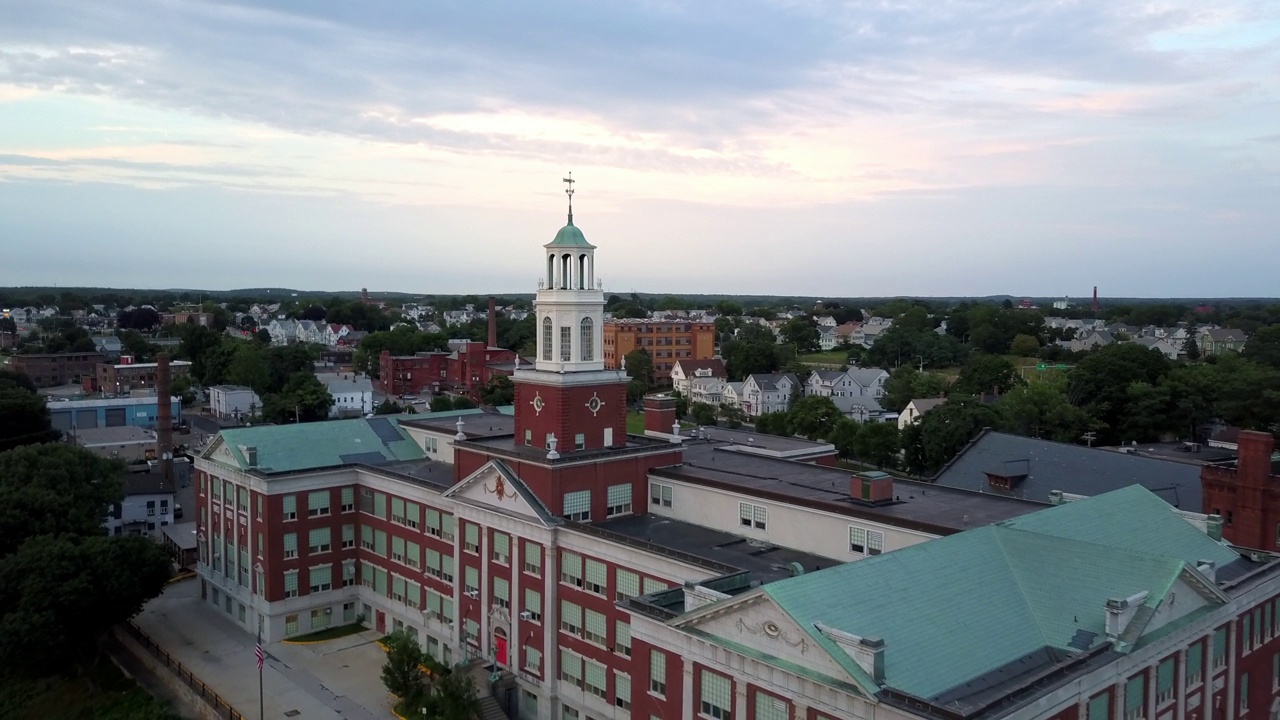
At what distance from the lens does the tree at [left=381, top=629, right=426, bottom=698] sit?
3825 centimetres

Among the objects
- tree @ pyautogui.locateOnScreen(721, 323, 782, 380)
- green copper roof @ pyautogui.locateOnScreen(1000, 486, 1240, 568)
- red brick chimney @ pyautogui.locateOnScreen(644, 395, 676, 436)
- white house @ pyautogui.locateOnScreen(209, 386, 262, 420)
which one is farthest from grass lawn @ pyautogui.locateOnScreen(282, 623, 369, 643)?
tree @ pyautogui.locateOnScreen(721, 323, 782, 380)

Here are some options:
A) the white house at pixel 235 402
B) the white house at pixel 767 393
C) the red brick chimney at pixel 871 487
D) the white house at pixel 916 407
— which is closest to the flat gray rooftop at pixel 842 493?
the red brick chimney at pixel 871 487

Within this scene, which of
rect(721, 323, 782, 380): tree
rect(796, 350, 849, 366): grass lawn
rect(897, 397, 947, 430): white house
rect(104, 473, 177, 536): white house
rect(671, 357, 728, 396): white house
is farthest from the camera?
rect(796, 350, 849, 366): grass lawn

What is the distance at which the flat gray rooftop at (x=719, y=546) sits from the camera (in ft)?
111

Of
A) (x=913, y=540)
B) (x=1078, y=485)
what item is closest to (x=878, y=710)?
(x=913, y=540)

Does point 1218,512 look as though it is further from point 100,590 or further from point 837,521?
point 100,590

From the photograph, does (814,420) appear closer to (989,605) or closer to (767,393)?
(767,393)

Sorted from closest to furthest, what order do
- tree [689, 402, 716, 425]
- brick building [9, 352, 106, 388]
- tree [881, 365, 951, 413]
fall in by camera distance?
tree [689, 402, 716, 425]
tree [881, 365, 951, 413]
brick building [9, 352, 106, 388]

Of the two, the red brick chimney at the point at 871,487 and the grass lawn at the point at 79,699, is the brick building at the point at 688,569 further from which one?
the grass lawn at the point at 79,699

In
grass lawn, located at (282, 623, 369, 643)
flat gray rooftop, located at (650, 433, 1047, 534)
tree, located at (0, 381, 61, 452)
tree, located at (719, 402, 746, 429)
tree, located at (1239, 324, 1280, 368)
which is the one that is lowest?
grass lawn, located at (282, 623, 369, 643)

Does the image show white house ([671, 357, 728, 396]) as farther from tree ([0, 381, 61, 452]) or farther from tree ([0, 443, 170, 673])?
tree ([0, 443, 170, 673])

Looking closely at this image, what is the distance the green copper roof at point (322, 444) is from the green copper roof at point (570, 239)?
746 inches

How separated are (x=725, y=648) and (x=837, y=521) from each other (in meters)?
11.4

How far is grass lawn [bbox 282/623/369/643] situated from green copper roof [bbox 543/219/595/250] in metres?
24.7
